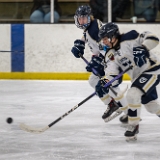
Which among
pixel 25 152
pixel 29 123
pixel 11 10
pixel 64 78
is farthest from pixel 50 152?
pixel 11 10

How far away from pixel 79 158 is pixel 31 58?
421cm

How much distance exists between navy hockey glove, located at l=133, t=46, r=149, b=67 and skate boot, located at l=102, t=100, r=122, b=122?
935mm

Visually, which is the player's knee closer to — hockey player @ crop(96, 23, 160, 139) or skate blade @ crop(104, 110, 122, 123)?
hockey player @ crop(96, 23, 160, 139)

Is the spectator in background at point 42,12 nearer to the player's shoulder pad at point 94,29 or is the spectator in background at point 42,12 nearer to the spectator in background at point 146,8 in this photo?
the spectator in background at point 146,8

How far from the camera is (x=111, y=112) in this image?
4660mm

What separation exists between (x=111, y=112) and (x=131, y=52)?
91 cm

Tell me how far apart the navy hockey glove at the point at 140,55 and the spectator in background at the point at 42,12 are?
13.2 feet

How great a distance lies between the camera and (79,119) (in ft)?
15.8

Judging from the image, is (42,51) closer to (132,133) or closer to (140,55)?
(132,133)

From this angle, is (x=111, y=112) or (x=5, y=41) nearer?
(x=111, y=112)

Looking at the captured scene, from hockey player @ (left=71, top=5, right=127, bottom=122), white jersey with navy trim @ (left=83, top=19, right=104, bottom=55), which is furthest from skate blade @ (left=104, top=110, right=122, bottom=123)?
white jersey with navy trim @ (left=83, top=19, right=104, bottom=55)

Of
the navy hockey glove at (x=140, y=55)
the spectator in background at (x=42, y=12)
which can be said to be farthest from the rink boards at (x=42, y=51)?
the navy hockey glove at (x=140, y=55)

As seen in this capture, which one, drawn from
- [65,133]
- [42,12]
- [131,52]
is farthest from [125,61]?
[42,12]

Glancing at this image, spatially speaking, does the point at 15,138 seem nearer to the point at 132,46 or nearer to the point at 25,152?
the point at 25,152
